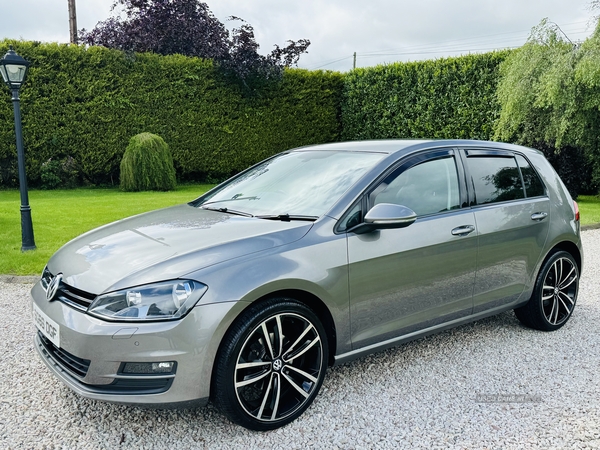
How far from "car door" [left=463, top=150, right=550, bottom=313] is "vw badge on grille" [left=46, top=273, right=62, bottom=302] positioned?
267cm

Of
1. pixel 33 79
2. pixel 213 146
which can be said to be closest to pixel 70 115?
pixel 33 79

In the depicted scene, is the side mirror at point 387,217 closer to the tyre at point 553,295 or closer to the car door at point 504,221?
the car door at point 504,221

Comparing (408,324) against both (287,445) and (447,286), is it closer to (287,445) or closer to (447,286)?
(447,286)

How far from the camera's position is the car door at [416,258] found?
10.2 feet

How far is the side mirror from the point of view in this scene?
2.99m

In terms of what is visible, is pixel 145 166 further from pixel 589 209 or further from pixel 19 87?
pixel 589 209

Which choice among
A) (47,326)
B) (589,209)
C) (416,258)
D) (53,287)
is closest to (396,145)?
(416,258)

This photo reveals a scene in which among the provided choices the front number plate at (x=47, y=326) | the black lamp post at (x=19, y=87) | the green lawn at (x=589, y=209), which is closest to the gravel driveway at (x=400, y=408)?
the front number plate at (x=47, y=326)

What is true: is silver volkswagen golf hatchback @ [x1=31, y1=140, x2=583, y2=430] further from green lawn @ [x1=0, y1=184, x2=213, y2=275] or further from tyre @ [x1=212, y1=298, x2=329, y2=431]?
green lawn @ [x1=0, y1=184, x2=213, y2=275]

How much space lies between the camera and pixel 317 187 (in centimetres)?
347

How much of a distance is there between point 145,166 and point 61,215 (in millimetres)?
4882

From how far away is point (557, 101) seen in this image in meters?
11.9

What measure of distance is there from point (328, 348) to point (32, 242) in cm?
563

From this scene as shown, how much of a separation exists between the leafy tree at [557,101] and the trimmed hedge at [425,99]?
4.09 ft
